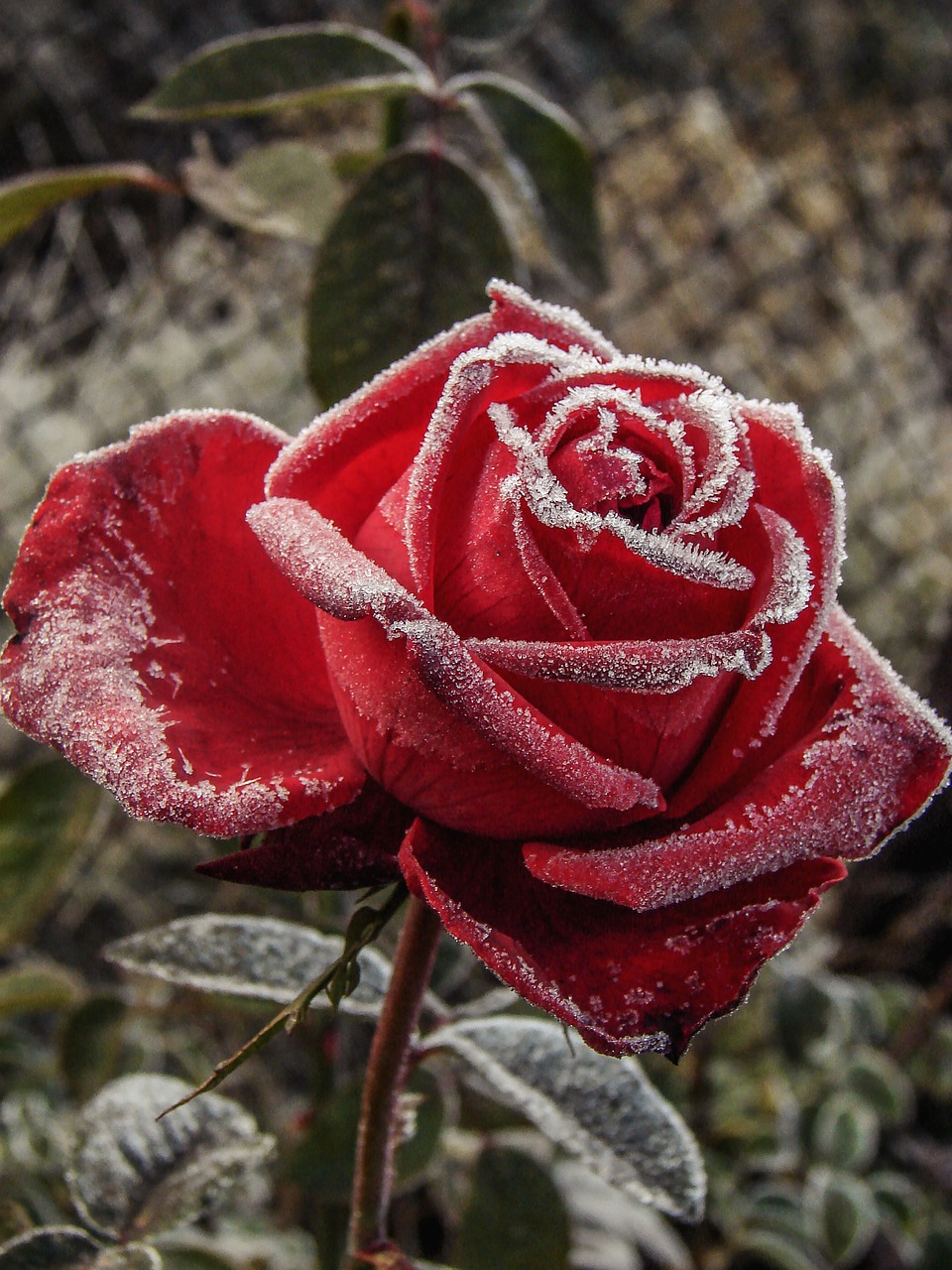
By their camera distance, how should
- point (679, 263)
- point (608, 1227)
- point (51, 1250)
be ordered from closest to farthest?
point (51, 1250) < point (608, 1227) < point (679, 263)

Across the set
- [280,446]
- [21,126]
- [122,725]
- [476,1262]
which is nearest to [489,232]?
[280,446]

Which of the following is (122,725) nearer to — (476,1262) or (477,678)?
(477,678)

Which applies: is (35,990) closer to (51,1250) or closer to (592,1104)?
(51,1250)

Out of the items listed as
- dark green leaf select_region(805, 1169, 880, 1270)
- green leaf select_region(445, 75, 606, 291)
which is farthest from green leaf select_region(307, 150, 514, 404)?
dark green leaf select_region(805, 1169, 880, 1270)

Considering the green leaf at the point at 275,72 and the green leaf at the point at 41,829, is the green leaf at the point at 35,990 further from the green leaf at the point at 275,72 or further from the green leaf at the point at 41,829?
the green leaf at the point at 275,72

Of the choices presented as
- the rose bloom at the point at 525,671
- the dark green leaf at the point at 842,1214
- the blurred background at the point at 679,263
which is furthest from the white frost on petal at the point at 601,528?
the blurred background at the point at 679,263

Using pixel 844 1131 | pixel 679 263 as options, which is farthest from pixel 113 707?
pixel 679 263
